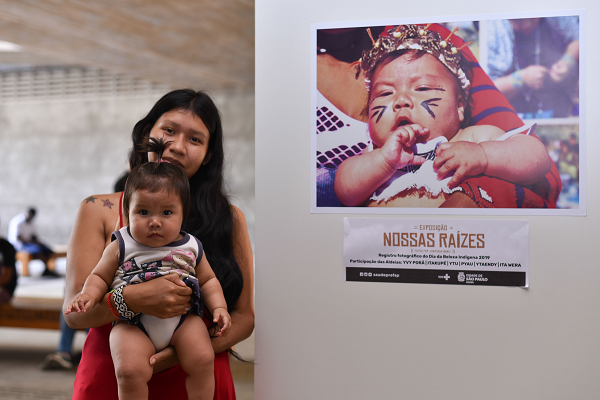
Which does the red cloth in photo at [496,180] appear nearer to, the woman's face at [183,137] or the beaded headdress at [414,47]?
the beaded headdress at [414,47]

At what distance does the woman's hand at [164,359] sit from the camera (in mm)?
1374

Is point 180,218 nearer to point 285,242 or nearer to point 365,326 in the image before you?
point 285,242

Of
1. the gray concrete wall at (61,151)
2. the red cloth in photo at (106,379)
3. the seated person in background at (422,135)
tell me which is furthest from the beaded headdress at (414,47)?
the gray concrete wall at (61,151)

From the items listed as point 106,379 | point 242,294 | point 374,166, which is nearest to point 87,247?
point 106,379

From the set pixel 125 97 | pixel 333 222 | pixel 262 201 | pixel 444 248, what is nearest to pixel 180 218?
pixel 262 201

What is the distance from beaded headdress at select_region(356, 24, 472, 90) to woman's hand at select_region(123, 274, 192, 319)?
78cm

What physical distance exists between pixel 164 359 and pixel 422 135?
3.08 feet

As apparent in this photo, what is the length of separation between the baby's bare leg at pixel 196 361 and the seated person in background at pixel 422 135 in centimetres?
57

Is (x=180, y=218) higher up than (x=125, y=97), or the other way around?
(x=125, y=97)

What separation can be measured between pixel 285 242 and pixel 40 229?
13.3 metres

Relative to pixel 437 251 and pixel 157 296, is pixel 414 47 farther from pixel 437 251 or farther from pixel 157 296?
pixel 157 296

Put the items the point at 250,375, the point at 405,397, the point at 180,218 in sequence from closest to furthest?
1. the point at 180,218
2. the point at 405,397
3. the point at 250,375

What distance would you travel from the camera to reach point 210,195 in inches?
67.6

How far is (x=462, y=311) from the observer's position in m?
1.50
